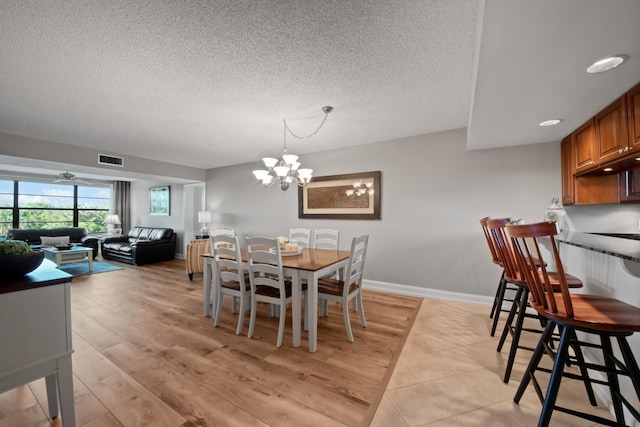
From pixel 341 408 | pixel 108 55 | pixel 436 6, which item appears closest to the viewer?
pixel 436 6

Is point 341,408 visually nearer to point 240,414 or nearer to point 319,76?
point 240,414

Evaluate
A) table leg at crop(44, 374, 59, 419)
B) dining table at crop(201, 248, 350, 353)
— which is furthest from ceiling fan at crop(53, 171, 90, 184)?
dining table at crop(201, 248, 350, 353)

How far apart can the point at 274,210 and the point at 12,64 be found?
365cm

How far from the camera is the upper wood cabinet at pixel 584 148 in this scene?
2178 millimetres

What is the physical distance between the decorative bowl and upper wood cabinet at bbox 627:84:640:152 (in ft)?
12.5

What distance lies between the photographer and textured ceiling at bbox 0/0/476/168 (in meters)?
1.43

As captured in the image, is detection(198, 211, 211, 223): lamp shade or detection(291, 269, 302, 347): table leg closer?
detection(291, 269, 302, 347): table leg

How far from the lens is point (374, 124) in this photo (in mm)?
3174

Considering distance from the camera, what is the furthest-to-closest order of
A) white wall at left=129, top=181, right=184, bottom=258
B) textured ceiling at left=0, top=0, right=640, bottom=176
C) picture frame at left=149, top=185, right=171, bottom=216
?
picture frame at left=149, top=185, right=171, bottom=216 → white wall at left=129, top=181, right=184, bottom=258 → textured ceiling at left=0, top=0, right=640, bottom=176

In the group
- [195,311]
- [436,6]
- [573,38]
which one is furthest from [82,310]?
[573,38]

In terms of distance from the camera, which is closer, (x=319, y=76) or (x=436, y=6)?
(x=436, y=6)

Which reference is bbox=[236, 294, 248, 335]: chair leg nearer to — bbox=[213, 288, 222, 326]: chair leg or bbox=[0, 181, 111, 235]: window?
bbox=[213, 288, 222, 326]: chair leg

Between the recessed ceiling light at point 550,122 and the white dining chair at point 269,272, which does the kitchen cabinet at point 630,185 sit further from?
the white dining chair at point 269,272

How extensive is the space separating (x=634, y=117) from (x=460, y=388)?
2.28m
